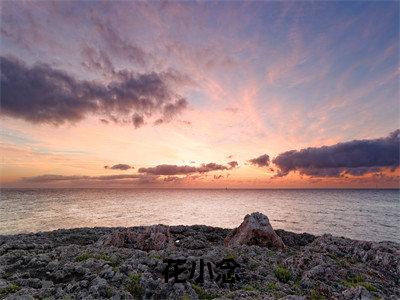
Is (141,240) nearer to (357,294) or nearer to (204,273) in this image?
(204,273)

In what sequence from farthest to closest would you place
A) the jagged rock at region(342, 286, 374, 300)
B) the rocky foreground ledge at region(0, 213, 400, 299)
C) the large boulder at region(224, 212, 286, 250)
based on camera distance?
the large boulder at region(224, 212, 286, 250) → the rocky foreground ledge at region(0, 213, 400, 299) → the jagged rock at region(342, 286, 374, 300)

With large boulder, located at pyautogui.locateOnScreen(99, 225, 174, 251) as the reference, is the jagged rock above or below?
below

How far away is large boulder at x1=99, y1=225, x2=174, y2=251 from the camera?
27.7m

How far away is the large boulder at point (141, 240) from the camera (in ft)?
90.8

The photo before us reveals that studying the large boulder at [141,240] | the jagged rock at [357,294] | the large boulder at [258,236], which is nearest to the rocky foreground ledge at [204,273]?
the jagged rock at [357,294]

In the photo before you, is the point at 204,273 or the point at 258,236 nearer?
the point at 204,273

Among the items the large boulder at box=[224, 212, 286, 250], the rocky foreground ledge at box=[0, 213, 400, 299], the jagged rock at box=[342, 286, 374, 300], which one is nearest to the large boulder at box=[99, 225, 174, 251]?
the rocky foreground ledge at box=[0, 213, 400, 299]

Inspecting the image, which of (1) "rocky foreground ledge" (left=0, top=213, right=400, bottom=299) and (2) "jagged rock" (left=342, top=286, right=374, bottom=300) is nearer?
(2) "jagged rock" (left=342, top=286, right=374, bottom=300)

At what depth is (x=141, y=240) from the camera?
1117 inches

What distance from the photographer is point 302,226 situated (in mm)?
82062

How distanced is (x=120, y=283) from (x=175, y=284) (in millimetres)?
2952

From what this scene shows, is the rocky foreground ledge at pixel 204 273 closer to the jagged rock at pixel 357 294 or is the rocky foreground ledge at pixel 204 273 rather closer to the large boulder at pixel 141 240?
the jagged rock at pixel 357 294

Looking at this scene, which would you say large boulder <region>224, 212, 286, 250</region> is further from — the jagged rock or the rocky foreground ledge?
the jagged rock

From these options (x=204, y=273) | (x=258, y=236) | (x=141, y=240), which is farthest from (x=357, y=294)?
(x=141, y=240)
